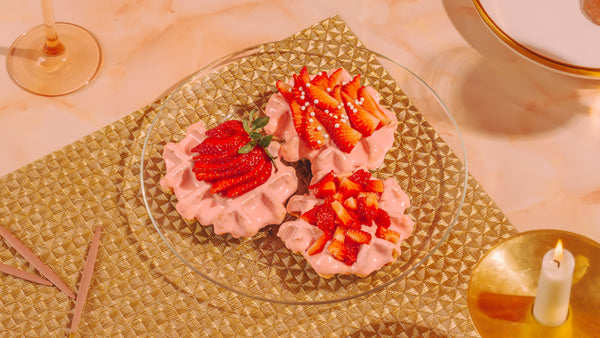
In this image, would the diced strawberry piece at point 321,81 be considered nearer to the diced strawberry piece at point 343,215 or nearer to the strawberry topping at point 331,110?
the strawberry topping at point 331,110

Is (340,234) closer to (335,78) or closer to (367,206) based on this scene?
(367,206)

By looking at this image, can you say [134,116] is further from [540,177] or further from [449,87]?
[540,177]

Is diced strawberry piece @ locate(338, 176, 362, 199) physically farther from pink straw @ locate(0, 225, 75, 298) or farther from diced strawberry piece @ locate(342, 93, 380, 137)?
pink straw @ locate(0, 225, 75, 298)

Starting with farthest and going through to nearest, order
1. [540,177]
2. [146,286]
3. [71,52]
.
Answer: [71,52] → [540,177] → [146,286]

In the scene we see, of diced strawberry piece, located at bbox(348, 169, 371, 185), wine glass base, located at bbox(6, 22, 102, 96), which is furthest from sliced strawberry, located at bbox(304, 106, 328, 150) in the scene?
wine glass base, located at bbox(6, 22, 102, 96)

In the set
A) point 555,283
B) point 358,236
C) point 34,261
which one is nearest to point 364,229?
point 358,236

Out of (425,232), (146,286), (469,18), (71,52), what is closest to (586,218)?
(425,232)

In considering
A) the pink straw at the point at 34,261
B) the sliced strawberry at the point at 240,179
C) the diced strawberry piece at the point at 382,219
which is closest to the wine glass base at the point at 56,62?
the pink straw at the point at 34,261
